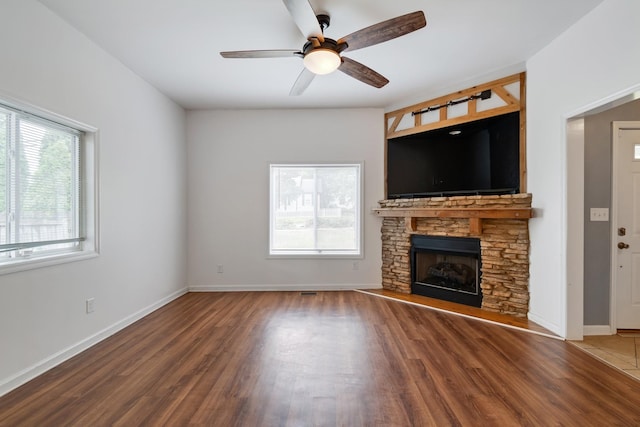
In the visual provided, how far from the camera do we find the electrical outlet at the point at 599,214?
293cm

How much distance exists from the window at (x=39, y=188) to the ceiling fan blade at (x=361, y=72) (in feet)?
8.37

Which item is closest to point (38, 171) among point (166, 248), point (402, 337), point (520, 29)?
point (166, 248)

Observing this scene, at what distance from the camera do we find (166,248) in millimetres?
4121

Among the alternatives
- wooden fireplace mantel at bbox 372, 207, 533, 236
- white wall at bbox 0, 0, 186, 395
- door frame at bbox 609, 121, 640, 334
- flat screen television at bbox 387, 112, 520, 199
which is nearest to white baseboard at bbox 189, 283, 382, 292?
white wall at bbox 0, 0, 186, 395

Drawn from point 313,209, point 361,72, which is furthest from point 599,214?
point 313,209

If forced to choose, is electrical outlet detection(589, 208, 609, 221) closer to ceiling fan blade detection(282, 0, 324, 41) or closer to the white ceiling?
the white ceiling

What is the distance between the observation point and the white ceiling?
2.38 meters

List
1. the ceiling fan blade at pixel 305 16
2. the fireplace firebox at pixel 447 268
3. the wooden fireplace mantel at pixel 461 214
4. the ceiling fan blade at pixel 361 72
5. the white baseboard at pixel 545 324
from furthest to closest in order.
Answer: the fireplace firebox at pixel 447 268 → the wooden fireplace mantel at pixel 461 214 → the white baseboard at pixel 545 324 → the ceiling fan blade at pixel 361 72 → the ceiling fan blade at pixel 305 16

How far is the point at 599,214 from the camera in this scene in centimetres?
293

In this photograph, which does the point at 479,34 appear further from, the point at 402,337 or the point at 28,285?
the point at 28,285

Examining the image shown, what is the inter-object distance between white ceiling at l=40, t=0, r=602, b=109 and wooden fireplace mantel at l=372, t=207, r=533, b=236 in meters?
1.59

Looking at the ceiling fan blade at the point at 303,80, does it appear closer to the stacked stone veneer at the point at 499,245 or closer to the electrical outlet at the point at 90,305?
the stacked stone veneer at the point at 499,245

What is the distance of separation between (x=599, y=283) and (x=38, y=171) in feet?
17.1

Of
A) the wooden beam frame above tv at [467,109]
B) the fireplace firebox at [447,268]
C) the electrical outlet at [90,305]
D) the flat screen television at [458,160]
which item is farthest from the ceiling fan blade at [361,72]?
the electrical outlet at [90,305]
